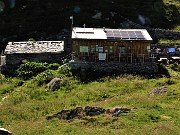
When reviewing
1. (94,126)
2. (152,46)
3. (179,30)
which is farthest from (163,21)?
(94,126)

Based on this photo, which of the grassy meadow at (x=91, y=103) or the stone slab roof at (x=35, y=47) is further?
the stone slab roof at (x=35, y=47)

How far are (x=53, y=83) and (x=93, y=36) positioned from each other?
9.77 metres

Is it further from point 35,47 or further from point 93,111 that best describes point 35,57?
point 93,111

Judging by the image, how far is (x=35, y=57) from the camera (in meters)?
56.8

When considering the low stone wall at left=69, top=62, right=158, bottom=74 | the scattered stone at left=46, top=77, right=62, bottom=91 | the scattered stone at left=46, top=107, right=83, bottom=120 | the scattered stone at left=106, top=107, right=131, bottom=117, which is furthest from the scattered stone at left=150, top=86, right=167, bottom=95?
the scattered stone at left=46, top=77, right=62, bottom=91

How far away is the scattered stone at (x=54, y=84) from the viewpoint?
153 feet

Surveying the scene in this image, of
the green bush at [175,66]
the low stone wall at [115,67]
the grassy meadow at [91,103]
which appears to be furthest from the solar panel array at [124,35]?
the grassy meadow at [91,103]

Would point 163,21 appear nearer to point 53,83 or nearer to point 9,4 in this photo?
point 9,4

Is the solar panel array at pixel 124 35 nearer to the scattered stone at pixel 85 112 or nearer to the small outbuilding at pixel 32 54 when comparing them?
the small outbuilding at pixel 32 54

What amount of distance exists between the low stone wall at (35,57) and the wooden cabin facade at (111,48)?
475 cm

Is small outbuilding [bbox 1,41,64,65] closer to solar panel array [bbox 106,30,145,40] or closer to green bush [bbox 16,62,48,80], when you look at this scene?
green bush [bbox 16,62,48,80]

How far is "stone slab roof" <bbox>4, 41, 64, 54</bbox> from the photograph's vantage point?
5706 centimetres

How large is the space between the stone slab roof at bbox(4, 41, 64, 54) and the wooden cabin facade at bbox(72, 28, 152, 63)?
17.6ft

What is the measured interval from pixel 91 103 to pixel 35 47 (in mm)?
19667
